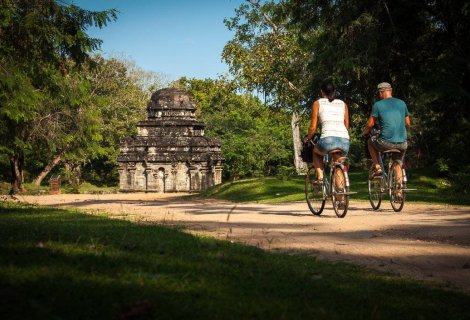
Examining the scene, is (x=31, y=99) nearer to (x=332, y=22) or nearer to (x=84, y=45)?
(x=84, y=45)

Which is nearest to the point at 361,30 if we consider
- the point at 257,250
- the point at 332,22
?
the point at 332,22

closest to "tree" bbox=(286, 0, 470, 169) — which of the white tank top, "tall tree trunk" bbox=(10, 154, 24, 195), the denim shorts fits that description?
the white tank top

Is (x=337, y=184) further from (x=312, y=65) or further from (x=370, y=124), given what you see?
(x=312, y=65)

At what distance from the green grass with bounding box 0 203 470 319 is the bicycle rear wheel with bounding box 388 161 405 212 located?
5.22m

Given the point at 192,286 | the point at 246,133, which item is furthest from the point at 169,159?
the point at 192,286

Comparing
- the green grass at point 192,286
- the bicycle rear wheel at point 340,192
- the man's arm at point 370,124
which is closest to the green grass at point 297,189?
the man's arm at point 370,124

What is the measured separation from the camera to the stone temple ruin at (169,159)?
38.8 meters

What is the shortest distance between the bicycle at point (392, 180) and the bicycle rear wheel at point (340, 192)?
129 centimetres

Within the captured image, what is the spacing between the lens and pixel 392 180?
10359 millimetres

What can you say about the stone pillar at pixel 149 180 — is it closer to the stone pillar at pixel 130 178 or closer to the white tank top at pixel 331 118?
the stone pillar at pixel 130 178

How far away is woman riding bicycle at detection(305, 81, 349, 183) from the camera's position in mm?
9445

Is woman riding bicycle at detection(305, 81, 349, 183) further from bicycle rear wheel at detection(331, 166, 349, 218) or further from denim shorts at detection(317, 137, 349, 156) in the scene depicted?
bicycle rear wheel at detection(331, 166, 349, 218)

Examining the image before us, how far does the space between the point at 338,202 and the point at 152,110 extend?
3232cm

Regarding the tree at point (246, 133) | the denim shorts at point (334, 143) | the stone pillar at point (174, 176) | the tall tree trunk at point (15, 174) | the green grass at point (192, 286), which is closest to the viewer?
the green grass at point (192, 286)
